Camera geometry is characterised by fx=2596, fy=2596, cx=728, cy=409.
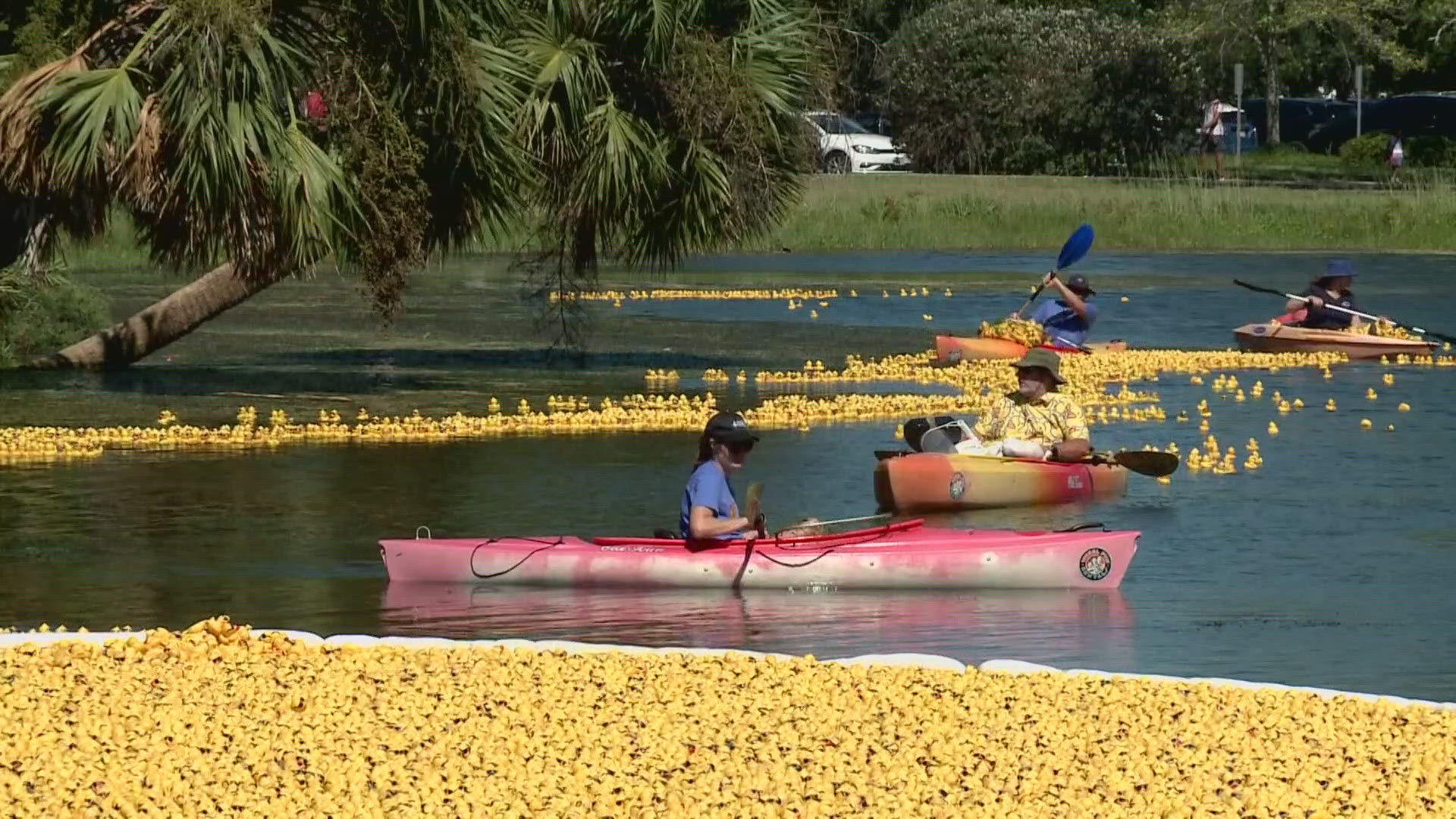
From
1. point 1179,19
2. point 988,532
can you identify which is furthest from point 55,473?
point 1179,19

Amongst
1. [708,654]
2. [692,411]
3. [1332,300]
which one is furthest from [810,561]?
[1332,300]

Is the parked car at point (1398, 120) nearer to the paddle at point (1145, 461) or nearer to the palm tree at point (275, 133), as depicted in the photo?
the palm tree at point (275, 133)

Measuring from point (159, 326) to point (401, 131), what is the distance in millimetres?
5977

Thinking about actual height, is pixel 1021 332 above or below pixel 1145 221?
above

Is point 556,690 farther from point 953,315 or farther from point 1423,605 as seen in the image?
point 953,315

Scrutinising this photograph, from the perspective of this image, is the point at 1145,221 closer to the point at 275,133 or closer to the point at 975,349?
the point at 975,349

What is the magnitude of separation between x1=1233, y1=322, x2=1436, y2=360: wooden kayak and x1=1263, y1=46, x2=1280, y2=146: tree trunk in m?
41.0

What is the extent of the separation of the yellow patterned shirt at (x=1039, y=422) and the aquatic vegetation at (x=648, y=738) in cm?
742

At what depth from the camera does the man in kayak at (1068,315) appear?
93.3 feet

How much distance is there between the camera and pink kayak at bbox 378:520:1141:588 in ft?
47.5

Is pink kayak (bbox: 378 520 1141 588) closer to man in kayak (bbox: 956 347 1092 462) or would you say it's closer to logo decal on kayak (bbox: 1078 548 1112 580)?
logo decal on kayak (bbox: 1078 548 1112 580)

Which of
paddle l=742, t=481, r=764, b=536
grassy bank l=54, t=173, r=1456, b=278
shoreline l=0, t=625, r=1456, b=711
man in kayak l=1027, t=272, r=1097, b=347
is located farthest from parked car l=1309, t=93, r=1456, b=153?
shoreline l=0, t=625, r=1456, b=711

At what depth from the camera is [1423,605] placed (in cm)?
1440

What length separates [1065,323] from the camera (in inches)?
1155
